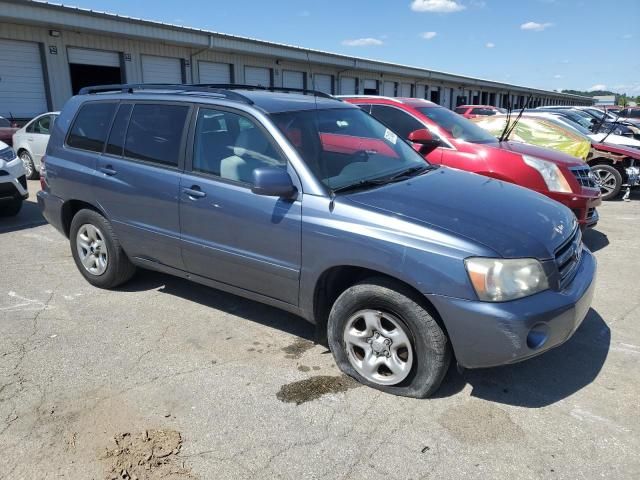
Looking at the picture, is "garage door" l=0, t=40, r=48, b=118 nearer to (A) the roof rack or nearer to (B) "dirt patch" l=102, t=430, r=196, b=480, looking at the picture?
(A) the roof rack

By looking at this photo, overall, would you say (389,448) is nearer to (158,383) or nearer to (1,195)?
(158,383)

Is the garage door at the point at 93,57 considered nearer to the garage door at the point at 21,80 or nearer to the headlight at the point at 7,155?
the garage door at the point at 21,80

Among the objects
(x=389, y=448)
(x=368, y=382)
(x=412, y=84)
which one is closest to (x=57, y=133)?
(x=368, y=382)

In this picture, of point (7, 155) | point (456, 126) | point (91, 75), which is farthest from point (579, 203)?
point (91, 75)

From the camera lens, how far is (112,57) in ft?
56.7

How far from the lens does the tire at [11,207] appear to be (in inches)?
292

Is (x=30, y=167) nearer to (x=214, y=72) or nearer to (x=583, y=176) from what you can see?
(x=583, y=176)

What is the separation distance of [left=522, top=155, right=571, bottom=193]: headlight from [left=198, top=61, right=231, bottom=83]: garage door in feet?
55.2

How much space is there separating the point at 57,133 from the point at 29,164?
7.35 m

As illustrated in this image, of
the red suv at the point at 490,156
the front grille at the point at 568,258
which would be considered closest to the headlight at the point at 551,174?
the red suv at the point at 490,156

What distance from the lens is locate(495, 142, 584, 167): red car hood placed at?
6.34 meters

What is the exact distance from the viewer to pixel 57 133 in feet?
16.1

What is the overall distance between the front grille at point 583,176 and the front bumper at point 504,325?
153 inches

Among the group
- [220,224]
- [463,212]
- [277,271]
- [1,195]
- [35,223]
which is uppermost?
[463,212]
